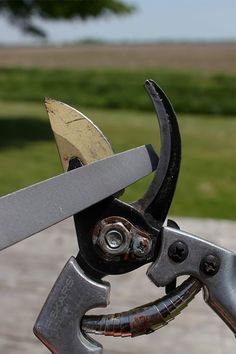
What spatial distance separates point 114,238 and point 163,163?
0.12 m

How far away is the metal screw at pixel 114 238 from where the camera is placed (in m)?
0.99

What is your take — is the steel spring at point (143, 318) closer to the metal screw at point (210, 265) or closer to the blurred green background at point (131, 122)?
the metal screw at point (210, 265)

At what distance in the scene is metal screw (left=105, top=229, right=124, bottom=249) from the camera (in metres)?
0.99

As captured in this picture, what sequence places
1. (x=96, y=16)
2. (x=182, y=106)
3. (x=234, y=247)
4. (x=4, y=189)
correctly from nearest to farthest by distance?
(x=234, y=247), (x=4, y=189), (x=96, y=16), (x=182, y=106)

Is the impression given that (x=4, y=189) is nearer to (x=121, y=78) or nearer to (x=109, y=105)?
(x=109, y=105)

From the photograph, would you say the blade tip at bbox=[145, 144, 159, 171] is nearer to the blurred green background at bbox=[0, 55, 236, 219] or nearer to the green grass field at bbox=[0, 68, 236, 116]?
the blurred green background at bbox=[0, 55, 236, 219]

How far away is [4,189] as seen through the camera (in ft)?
21.6

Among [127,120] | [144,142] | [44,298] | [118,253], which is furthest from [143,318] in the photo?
[127,120]

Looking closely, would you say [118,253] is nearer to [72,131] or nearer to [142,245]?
[142,245]

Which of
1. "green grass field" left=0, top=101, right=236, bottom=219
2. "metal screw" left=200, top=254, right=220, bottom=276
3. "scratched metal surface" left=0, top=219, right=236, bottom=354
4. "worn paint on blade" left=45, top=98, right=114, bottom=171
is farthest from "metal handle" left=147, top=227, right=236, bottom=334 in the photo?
"green grass field" left=0, top=101, right=236, bottom=219

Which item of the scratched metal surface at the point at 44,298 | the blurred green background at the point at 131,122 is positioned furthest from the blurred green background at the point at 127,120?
the scratched metal surface at the point at 44,298

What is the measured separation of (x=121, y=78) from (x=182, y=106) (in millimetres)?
2928

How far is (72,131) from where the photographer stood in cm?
99

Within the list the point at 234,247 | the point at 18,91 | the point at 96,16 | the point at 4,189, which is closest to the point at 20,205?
the point at 234,247
